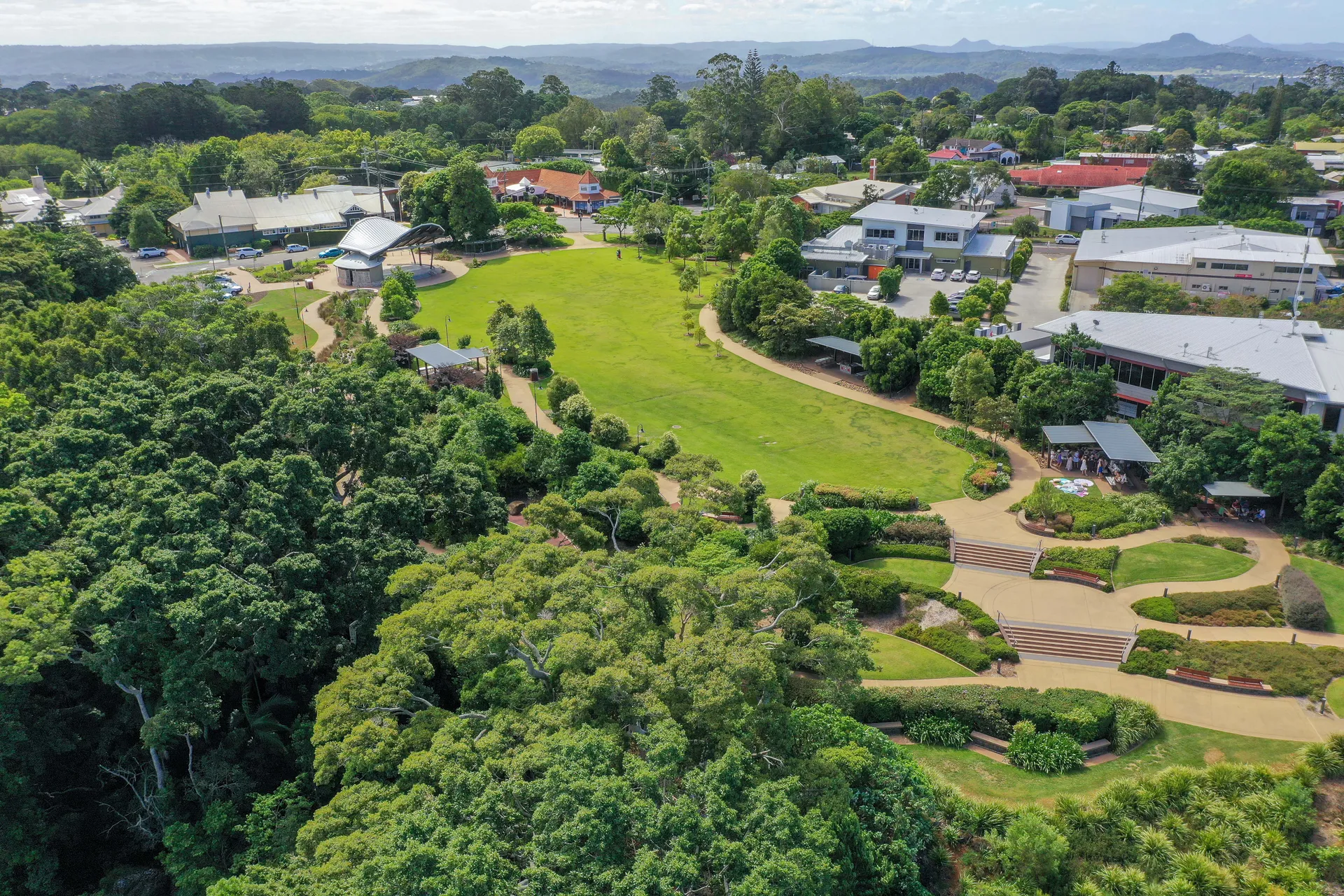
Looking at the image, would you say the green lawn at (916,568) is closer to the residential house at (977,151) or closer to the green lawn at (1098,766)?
the green lawn at (1098,766)

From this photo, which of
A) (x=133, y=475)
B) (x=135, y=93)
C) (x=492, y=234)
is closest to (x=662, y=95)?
(x=135, y=93)

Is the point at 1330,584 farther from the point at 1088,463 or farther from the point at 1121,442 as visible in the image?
the point at 1088,463

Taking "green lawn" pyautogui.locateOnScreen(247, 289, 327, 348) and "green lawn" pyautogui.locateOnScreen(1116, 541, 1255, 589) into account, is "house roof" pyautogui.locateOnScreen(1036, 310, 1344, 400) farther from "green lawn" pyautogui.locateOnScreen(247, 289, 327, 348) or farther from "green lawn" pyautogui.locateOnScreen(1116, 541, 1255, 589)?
"green lawn" pyautogui.locateOnScreen(247, 289, 327, 348)

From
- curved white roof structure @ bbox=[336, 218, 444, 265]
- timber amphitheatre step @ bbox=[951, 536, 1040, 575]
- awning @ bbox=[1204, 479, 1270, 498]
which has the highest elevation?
curved white roof structure @ bbox=[336, 218, 444, 265]

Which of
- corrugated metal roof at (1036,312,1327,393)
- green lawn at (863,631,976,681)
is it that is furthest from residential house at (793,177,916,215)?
green lawn at (863,631,976,681)

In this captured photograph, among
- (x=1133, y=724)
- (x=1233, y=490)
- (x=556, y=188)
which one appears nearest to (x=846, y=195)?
(x=556, y=188)

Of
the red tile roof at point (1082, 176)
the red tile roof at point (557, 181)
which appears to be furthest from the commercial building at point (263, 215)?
the red tile roof at point (1082, 176)
